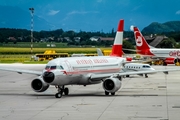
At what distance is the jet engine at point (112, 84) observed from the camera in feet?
147

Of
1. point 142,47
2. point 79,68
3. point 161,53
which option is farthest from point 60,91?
point 142,47

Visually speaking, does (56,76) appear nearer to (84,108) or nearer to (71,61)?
(71,61)

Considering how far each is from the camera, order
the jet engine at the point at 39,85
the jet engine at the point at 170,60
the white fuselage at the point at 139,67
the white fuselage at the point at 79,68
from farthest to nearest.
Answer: the jet engine at the point at 170,60, the white fuselage at the point at 139,67, the jet engine at the point at 39,85, the white fuselage at the point at 79,68

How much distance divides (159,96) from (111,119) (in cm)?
1461

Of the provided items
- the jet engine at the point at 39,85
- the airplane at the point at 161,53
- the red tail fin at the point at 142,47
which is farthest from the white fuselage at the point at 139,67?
the red tail fin at the point at 142,47

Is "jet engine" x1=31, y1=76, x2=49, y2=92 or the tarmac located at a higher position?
"jet engine" x1=31, y1=76, x2=49, y2=92

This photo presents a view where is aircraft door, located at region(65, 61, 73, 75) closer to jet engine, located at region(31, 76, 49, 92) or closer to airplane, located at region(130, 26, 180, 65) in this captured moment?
jet engine, located at region(31, 76, 49, 92)

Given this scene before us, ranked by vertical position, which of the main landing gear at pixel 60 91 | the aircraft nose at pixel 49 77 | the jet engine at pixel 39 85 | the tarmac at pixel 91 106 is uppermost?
the aircraft nose at pixel 49 77

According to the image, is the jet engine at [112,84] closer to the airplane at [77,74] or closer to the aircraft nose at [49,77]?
the airplane at [77,74]

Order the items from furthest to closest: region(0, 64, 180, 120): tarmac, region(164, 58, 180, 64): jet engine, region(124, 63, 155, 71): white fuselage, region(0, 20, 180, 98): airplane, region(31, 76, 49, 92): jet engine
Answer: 1. region(164, 58, 180, 64): jet engine
2. region(124, 63, 155, 71): white fuselage
3. region(31, 76, 49, 92): jet engine
4. region(0, 20, 180, 98): airplane
5. region(0, 64, 180, 120): tarmac

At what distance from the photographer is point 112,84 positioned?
45.0m

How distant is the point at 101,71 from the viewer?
162ft

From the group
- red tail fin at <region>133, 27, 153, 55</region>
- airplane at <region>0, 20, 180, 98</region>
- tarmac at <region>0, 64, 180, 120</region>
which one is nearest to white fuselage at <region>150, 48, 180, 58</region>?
red tail fin at <region>133, 27, 153, 55</region>

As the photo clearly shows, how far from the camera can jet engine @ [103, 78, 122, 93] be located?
44750mm
